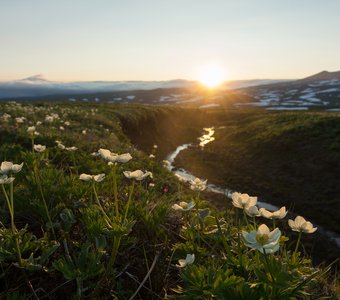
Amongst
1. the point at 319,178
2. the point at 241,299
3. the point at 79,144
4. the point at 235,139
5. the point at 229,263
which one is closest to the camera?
the point at 241,299

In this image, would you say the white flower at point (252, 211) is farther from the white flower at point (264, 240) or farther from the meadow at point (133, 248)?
the white flower at point (264, 240)

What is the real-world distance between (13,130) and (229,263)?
476 inches

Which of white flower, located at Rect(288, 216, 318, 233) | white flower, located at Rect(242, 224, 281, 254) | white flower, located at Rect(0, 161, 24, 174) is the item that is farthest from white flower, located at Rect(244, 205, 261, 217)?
white flower, located at Rect(0, 161, 24, 174)

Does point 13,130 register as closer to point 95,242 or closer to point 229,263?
point 95,242

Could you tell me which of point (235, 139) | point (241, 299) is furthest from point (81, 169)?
point (235, 139)

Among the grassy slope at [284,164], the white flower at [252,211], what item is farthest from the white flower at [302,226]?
the grassy slope at [284,164]

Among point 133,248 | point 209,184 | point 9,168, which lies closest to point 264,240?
point 133,248

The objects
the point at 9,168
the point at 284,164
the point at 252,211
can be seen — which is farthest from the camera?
the point at 284,164

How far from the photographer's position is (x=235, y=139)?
48.5 meters

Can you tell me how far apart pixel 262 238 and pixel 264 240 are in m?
0.02

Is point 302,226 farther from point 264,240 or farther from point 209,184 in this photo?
point 209,184

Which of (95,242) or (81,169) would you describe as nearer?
(95,242)

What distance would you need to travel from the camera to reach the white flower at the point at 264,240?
2.59 metres

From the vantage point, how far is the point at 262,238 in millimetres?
2645
